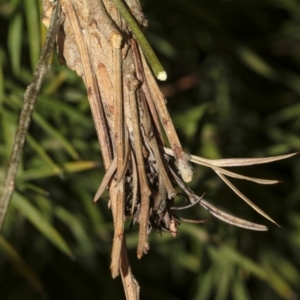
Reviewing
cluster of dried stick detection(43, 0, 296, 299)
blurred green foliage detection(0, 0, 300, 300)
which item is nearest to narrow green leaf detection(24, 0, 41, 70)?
blurred green foliage detection(0, 0, 300, 300)

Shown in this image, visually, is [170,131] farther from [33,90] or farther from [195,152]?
[195,152]

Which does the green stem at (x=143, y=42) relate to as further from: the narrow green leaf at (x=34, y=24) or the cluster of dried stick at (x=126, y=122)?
the narrow green leaf at (x=34, y=24)

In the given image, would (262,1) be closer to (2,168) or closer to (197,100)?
(197,100)

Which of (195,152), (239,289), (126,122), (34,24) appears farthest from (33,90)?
(239,289)

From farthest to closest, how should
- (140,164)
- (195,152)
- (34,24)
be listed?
1. (195,152)
2. (34,24)
3. (140,164)

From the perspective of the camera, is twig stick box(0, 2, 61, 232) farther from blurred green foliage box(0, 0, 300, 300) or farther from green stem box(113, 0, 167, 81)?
blurred green foliage box(0, 0, 300, 300)

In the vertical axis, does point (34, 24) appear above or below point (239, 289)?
above
